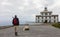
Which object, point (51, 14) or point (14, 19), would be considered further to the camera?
point (51, 14)

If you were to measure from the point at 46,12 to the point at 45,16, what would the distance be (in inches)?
93.3

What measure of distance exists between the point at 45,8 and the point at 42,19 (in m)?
5.85

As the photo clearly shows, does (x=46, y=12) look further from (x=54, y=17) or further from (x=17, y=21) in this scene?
(x=17, y=21)

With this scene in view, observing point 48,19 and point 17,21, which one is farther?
point 48,19

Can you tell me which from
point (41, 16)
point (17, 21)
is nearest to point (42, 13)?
point (41, 16)

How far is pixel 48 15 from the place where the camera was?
11262cm

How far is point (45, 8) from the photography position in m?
112

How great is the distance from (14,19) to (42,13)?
92996 mm

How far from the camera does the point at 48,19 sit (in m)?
112

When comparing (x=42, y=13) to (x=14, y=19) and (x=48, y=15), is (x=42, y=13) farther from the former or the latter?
(x=14, y=19)

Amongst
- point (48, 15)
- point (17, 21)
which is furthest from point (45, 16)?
point (17, 21)

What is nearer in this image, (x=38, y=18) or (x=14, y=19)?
(x=14, y=19)

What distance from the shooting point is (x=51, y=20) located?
113688 mm

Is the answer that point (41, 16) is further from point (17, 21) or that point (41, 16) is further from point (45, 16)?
point (17, 21)
